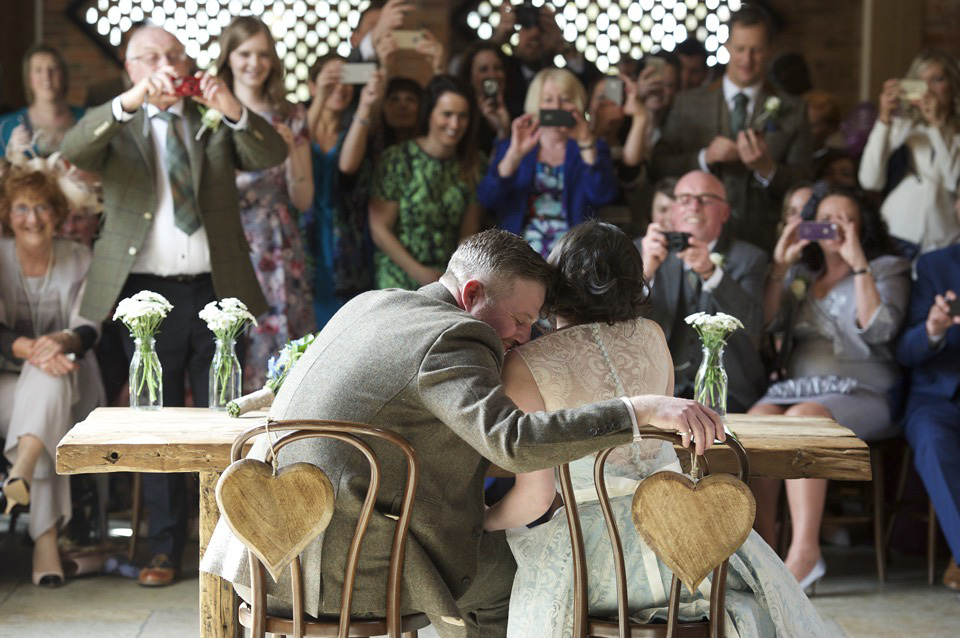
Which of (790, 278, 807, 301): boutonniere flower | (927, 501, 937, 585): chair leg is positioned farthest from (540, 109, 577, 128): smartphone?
(927, 501, 937, 585): chair leg

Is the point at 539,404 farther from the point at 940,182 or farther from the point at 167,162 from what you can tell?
the point at 940,182

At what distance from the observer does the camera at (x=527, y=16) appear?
540 cm

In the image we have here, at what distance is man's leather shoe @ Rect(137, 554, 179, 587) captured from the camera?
3.98m

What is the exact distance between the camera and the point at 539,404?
7.66 ft

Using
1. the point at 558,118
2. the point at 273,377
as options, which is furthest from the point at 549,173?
the point at 273,377

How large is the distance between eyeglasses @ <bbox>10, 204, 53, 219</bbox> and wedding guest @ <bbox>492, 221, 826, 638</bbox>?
2.41 metres

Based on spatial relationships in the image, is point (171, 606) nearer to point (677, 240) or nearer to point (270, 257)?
point (270, 257)

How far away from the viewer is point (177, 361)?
13.5 ft

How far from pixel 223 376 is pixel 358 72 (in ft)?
6.26

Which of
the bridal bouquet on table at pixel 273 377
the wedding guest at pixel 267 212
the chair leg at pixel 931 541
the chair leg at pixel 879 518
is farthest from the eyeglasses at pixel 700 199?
the bridal bouquet on table at pixel 273 377

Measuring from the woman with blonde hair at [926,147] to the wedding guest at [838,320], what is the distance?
24.6 inches

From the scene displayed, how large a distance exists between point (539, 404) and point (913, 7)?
6.06 metres

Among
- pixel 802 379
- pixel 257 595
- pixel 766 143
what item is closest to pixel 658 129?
pixel 766 143

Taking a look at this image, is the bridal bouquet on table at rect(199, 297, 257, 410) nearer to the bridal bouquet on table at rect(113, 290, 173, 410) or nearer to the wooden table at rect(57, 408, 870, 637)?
the bridal bouquet on table at rect(113, 290, 173, 410)
